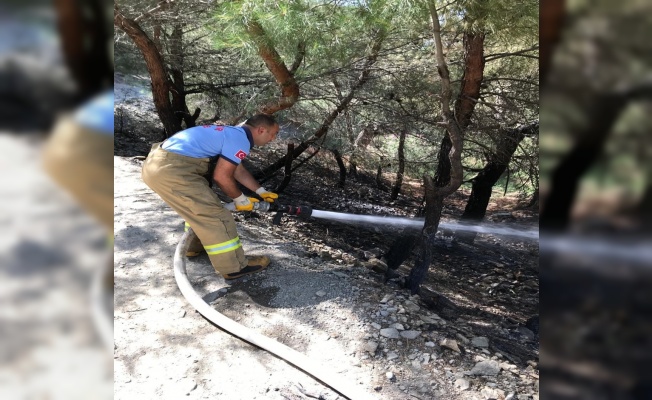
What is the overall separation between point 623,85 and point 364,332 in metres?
2.99

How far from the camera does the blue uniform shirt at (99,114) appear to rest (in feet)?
2.06

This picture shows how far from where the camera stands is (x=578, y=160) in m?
0.59

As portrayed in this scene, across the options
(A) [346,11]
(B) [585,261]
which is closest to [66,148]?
(B) [585,261]

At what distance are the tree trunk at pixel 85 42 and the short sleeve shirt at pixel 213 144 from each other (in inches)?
121

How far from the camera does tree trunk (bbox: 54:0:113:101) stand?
60cm

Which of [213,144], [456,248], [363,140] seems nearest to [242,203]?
[213,144]

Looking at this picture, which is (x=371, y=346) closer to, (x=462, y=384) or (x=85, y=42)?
(x=462, y=384)

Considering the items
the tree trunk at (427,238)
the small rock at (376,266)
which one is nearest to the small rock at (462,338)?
the tree trunk at (427,238)

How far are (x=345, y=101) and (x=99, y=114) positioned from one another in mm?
5753

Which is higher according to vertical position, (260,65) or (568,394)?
(260,65)

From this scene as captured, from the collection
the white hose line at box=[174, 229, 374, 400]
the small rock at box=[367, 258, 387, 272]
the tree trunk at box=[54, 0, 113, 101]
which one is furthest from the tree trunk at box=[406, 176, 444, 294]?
the tree trunk at box=[54, 0, 113, 101]

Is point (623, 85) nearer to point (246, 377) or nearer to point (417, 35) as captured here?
point (246, 377)

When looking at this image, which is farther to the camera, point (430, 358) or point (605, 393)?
point (430, 358)

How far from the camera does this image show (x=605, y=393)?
60cm
